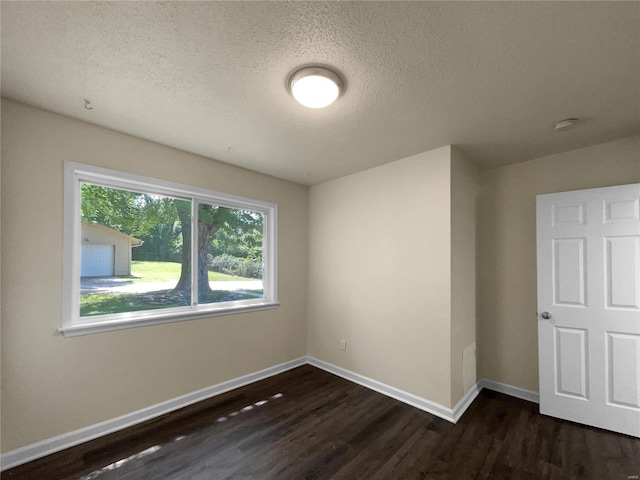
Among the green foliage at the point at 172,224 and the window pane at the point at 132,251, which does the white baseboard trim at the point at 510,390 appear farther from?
the window pane at the point at 132,251

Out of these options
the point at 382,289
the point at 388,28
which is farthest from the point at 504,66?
the point at 382,289

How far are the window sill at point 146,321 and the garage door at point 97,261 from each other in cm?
42

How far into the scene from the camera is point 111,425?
222cm

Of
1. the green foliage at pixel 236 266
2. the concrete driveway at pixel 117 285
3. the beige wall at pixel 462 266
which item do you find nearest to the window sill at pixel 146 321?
the concrete driveway at pixel 117 285

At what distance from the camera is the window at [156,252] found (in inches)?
87.1

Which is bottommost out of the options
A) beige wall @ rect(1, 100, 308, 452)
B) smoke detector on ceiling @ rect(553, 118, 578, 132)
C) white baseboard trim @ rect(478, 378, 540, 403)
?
white baseboard trim @ rect(478, 378, 540, 403)

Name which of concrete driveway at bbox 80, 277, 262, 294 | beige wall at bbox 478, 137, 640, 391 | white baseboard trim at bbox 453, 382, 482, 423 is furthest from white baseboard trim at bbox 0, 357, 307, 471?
beige wall at bbox 478, 137, 640, 391

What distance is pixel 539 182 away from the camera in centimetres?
283

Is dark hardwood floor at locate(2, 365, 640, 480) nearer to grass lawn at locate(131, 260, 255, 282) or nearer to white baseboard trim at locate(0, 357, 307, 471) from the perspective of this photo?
white baseboard trim at locate(0, 357, 307, 471)

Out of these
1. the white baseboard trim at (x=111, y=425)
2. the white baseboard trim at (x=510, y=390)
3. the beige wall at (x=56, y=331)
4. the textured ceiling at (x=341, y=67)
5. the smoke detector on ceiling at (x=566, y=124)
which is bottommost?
the white baseboard trim at (x=510, y=390)

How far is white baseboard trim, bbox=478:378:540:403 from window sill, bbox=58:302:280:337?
2.70 meters

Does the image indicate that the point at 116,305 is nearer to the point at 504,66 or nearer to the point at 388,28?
the point at 388,28

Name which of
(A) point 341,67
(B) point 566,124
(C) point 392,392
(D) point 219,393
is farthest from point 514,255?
(D) point 219,393

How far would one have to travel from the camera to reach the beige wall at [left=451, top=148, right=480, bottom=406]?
8.36 ft
